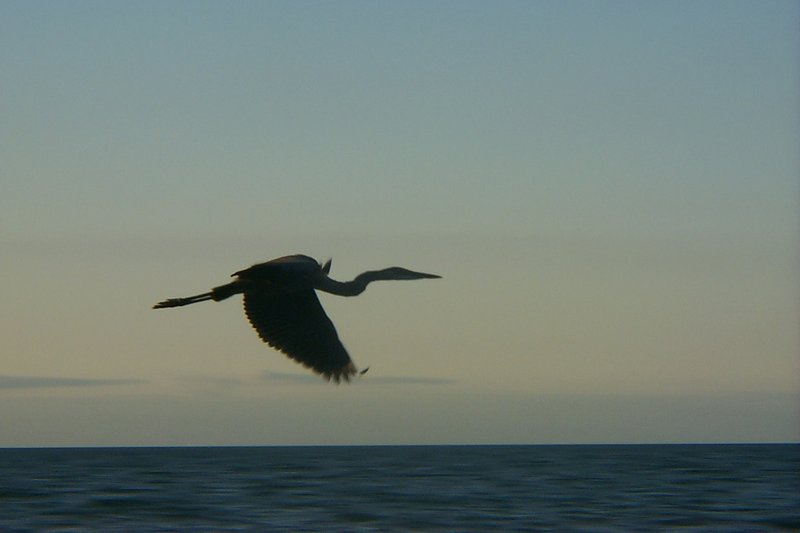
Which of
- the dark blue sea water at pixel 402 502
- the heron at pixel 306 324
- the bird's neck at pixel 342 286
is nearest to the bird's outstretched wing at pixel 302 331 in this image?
the heron at pixel 306 324

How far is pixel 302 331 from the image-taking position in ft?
54.9

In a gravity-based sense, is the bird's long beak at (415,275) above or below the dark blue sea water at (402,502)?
above

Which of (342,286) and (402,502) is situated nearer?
(342,286)

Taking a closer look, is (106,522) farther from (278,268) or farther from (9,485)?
(9,485)

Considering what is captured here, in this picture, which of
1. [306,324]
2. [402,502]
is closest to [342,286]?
[306,324]

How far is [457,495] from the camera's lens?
107 feet

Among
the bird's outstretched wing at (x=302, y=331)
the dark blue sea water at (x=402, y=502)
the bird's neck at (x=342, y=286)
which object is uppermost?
the bird's neck at (x=342, y=286)

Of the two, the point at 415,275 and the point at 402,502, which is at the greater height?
the point at 415,275

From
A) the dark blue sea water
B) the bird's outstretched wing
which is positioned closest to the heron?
the bird's outstretched wing

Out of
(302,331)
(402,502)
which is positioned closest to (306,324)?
(302,331)

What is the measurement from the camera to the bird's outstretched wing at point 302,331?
1662 centimetres

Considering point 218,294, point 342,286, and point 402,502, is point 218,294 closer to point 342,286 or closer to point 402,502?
point 342,286

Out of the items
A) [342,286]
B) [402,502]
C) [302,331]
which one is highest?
[342,286]

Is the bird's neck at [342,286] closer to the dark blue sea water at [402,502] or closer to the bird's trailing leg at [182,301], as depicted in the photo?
the bird's trailing leg at [182,301]
